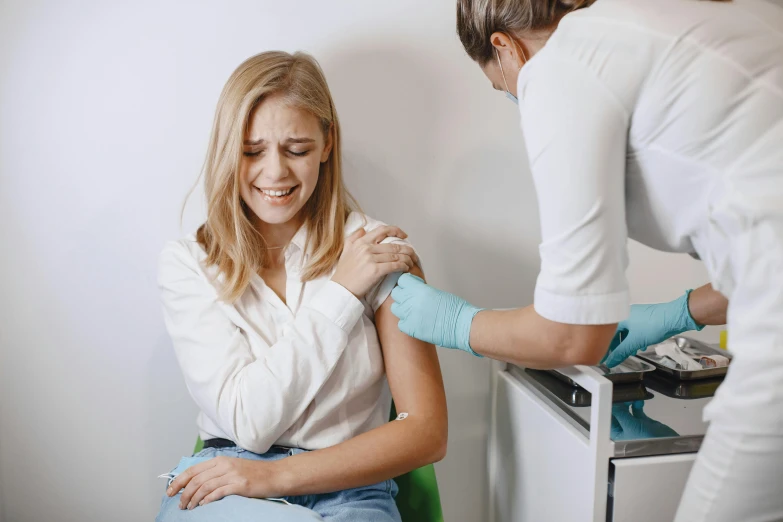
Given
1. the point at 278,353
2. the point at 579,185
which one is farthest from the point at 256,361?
the point at 579,185

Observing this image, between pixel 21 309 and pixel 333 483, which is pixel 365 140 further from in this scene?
pixel 21 309

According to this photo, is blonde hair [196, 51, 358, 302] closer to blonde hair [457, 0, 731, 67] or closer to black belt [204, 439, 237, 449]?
black belt [204, 439, 237, 449]

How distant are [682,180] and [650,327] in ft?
1.96

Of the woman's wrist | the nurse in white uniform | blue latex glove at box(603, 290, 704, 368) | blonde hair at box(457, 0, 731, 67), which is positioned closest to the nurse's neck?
blonde hair at box(457, 0, 731, 67)

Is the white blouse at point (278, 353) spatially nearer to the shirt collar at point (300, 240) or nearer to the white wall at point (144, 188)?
the shirt collar at point (300, 240)

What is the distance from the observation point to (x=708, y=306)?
4.47 ft

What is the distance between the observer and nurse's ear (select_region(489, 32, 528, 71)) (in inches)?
42.9

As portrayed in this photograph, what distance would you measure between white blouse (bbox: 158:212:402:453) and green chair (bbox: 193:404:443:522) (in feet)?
0.49

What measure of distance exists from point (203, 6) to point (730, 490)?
150 centimetres

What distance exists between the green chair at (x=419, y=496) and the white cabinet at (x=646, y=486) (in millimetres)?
387

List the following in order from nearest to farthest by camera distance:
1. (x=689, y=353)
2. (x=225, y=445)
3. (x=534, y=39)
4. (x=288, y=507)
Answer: (x=534, y=39), (x=288, y=507), (x=225, y=445), (x=689, y=353)

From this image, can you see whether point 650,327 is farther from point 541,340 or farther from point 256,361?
point 256,361

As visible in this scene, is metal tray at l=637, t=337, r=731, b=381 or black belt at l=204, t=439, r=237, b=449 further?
metal tray at l=637, t=337, r=731, b=381

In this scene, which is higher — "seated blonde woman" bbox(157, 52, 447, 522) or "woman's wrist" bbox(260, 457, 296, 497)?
"seated blonde woman" bbox(157, 52, 447, 522)
